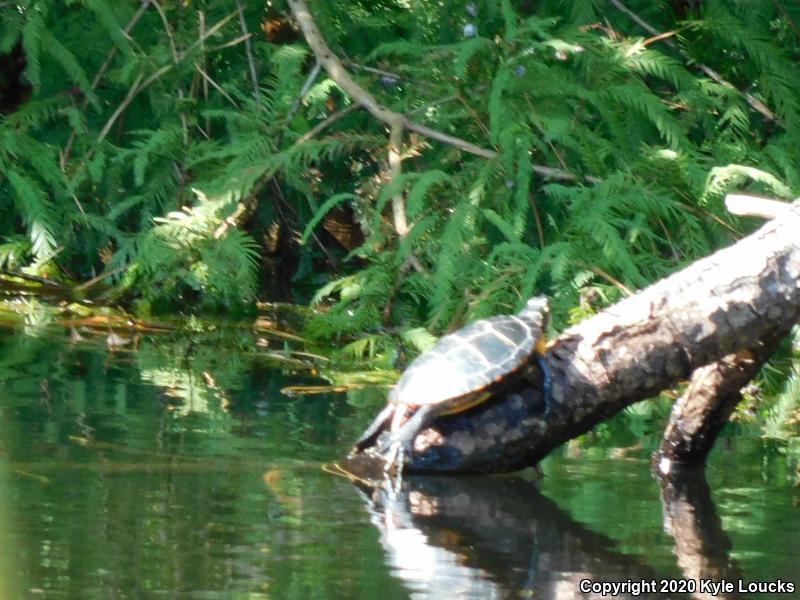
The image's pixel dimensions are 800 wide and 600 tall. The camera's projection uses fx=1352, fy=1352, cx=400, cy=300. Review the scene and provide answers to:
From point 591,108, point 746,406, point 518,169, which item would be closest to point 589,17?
point 591,108

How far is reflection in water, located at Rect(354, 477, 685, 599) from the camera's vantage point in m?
2.89

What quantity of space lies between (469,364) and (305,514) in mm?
697

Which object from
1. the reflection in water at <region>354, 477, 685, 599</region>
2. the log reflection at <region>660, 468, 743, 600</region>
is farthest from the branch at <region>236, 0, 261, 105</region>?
the log reflection at <region>660, 468, 743, 600</region>

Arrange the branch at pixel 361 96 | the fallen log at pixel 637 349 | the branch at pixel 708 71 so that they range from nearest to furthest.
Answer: the fallen log at pixel 637 349 < the branch at pixel 361 96 < the branch at pixel 708 71

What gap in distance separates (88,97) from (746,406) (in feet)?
13.3

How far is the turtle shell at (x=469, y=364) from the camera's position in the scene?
3775mm

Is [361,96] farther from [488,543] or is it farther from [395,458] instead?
[488,543]

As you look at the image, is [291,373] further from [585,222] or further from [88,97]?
[88,97]

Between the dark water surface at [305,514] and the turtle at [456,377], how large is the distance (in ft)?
0.57

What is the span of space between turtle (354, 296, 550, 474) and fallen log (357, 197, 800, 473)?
0.06 metres

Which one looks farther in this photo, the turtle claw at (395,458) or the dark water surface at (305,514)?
the turtle claw at (395,458)

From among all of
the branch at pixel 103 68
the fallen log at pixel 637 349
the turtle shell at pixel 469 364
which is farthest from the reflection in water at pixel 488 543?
the branch at pixel 103 68

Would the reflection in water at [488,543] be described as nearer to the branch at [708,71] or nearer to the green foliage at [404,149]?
the green foliage at [404,149]

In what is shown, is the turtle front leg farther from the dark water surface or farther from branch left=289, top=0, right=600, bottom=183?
branch left=289, top=0, right=600, bottom=183
